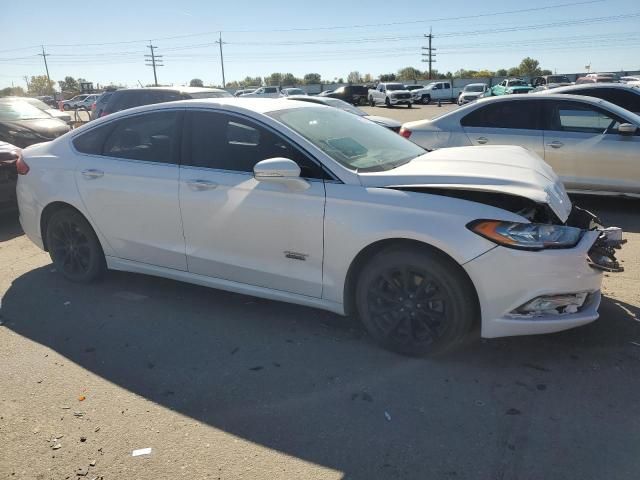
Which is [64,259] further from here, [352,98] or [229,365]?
[352,98]

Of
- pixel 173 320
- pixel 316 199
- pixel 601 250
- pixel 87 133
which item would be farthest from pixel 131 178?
pixel 601 250

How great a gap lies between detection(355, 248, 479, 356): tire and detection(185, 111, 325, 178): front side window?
2.81 feet

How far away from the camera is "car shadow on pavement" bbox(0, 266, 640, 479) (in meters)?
2.57

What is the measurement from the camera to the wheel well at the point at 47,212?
189 inches

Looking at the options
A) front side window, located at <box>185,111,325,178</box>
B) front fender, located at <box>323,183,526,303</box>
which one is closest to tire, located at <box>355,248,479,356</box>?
front fender, located at <box>323,183,526,303</box>

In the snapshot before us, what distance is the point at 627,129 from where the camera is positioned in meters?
6.54

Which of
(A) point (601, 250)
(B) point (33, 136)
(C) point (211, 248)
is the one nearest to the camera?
(A) point (601, 250)

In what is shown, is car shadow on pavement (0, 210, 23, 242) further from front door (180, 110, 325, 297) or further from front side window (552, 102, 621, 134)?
front side window (552, 102, 621, 134)

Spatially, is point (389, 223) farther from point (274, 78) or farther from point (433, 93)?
point (274, 78)

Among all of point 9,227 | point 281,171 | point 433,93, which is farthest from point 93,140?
point 433,93

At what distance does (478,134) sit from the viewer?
736 cm

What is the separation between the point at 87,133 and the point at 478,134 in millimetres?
5014

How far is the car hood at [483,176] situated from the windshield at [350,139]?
0.58 feet

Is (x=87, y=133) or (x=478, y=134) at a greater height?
(x=87, y=133)
